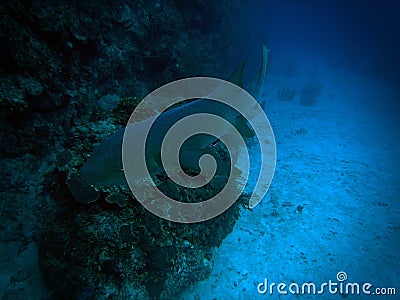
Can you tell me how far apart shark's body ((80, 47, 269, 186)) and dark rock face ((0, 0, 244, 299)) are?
1.33ft

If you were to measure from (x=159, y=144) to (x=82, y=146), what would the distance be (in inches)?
58.7

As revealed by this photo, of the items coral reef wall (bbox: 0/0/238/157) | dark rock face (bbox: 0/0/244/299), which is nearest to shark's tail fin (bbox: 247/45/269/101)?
dark rock face (bbox: 0/0/244/299)

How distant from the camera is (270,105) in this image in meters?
14.5

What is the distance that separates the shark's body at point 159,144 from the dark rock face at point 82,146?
405 mm

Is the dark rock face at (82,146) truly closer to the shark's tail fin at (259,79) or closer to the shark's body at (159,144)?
the shark's body at (159,144)

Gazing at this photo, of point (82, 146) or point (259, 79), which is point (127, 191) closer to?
point (82, 146)

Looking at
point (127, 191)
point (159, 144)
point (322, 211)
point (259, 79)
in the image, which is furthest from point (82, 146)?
point (322, 211)

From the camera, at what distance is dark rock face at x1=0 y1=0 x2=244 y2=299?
101 inches

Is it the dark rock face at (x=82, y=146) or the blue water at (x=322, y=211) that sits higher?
the dark rock face at (x=82, y=146)

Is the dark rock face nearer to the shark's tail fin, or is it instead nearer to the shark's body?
the shark's body

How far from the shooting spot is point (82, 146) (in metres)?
3.15

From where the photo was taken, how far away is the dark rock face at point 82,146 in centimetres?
256

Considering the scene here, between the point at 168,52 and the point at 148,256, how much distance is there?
7.46m

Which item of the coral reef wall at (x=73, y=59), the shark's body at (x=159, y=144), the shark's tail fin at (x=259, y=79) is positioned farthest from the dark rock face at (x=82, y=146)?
the shark's tail fin at (x=259, y=79)
